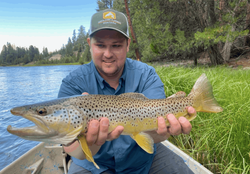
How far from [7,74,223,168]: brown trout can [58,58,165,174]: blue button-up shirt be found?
0.38 m

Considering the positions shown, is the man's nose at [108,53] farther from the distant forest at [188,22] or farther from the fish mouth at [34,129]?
the distant forest at [188,22]

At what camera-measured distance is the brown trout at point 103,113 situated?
168 cm

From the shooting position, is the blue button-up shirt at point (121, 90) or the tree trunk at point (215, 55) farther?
the tree trunk at point (215, 55)

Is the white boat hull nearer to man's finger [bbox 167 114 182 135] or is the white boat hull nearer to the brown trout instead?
man's finger [bbox 167 114 182 135]

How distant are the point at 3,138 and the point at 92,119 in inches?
417

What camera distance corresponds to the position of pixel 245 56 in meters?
15.7

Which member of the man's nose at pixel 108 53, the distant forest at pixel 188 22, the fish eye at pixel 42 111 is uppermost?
the distant forest at pixel 188 22

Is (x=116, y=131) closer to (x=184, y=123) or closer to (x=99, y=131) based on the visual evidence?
(x=99, y=131)

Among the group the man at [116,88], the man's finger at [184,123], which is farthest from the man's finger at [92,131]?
the man's finger at [184,123]

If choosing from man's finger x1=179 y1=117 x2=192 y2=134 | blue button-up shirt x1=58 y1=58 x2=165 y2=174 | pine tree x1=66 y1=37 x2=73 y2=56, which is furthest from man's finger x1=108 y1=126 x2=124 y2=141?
pine tree x1=66 y1=37 x2=73 y2=56

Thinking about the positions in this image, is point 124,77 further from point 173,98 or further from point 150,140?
point 150,140

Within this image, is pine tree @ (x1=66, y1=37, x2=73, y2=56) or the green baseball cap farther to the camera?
pine tree @ (x1=66, y1=37, x2=73, y2=56)

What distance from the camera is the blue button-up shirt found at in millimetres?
2346

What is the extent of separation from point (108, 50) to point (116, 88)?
0.63 meters
